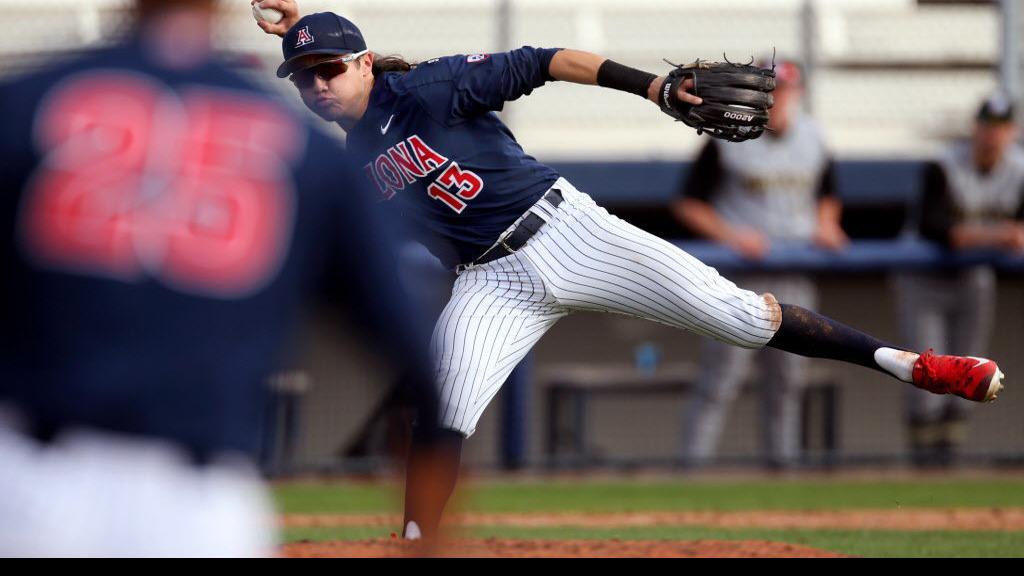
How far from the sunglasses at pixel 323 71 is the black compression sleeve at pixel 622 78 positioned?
0.70 metres

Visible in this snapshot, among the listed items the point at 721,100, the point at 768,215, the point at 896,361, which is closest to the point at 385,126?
the point at 721,100

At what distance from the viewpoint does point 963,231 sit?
319 inches

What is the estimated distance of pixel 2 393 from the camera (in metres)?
1.72

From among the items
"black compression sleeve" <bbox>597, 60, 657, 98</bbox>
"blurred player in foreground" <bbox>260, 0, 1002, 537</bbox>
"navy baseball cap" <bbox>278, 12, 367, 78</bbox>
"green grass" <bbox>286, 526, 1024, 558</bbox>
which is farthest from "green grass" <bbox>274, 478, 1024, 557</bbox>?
"navy baseball cap" <bbox>278, 12, 367, 78</bbox>

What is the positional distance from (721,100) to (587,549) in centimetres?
154

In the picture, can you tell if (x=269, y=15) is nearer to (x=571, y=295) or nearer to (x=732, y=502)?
(x=571, y=295)

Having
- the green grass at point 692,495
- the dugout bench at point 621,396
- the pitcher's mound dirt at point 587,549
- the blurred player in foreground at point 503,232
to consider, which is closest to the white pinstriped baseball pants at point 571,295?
the blurred player in foreground at point 503,232

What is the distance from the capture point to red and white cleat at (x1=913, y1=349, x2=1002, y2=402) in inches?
177

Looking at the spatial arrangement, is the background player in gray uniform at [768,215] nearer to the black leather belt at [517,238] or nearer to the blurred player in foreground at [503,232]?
the blurred player in foreground at [503,232]

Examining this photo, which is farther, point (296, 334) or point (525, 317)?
point (525, 317)

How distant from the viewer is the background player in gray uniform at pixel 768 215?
25.7 ft

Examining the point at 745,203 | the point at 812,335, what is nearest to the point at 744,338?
the point at 812,335
